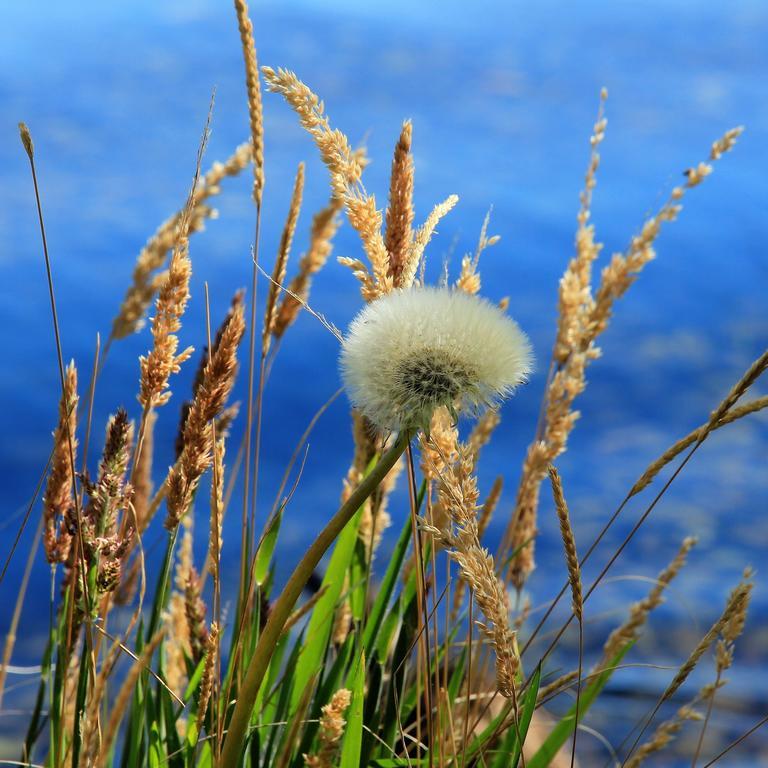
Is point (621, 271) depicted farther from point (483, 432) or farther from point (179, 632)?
point (179, 632)

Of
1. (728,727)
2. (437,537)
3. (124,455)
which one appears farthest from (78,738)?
(728,727)

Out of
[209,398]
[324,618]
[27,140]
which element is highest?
[27,140]

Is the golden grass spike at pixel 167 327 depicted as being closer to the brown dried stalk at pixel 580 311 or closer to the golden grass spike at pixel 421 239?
the golden grass spike at pixel 421 239

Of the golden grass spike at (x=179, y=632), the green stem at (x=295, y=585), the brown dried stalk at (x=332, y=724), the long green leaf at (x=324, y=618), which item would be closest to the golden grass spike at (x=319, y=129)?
the green stem at (x=295, y=585)

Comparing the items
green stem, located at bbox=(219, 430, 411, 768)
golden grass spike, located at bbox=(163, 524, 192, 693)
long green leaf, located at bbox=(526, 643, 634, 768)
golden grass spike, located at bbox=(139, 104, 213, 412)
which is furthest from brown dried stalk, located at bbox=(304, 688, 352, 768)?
golden grass spike, located at bbox=(163, 524, 192, 693)

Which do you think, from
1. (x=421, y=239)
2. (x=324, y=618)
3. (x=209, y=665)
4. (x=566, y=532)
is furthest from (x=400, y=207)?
(x=324, y=618)
